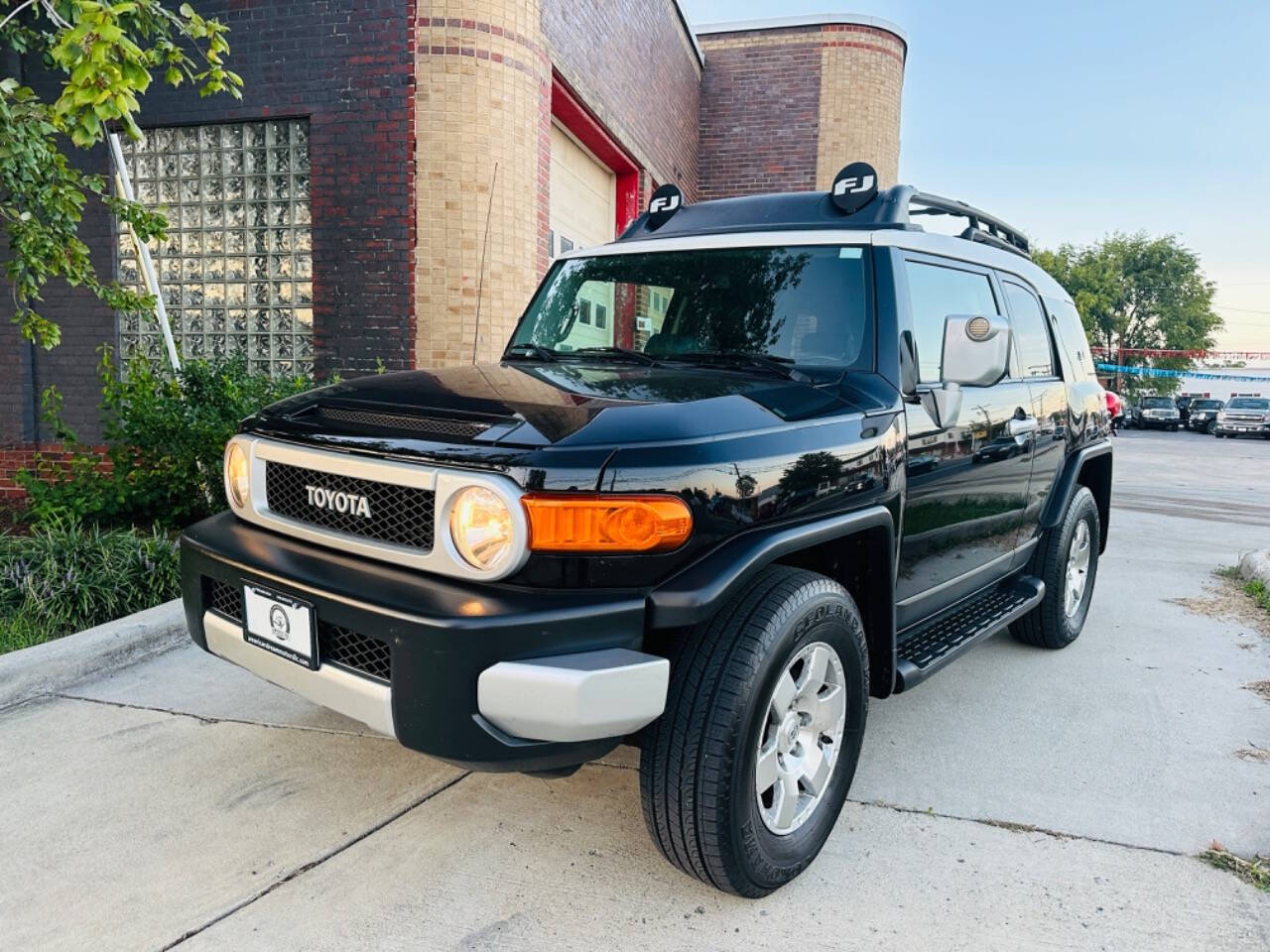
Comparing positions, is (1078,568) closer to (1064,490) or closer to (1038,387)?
(1064,490)

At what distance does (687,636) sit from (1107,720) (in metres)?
2.48

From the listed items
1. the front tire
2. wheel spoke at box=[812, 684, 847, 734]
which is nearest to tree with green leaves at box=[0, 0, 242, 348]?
the front tire

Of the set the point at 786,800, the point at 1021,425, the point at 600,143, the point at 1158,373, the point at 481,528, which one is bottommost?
the point at 786,800

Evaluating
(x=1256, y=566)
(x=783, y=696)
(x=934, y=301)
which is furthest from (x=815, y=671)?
(x=1256, y=566)

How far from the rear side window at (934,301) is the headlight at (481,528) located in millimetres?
1690

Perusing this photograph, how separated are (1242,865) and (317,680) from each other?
106 inches

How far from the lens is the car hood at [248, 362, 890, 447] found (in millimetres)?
2291

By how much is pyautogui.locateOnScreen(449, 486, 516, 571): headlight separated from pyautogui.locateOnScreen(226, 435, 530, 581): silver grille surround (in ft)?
0.04

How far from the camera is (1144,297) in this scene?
167 feet

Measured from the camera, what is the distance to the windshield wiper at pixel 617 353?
131 inches

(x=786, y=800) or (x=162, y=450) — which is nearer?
(x=786, y=800)

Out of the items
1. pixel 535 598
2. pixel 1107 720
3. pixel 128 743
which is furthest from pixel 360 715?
pixel 1107 720

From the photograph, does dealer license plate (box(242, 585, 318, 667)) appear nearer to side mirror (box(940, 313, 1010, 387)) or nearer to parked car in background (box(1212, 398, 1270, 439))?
side mirror (box(940, 313, 1010, 387))

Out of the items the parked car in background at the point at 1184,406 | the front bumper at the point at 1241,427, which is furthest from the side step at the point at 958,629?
the parked car in background at the point at 1184,406
